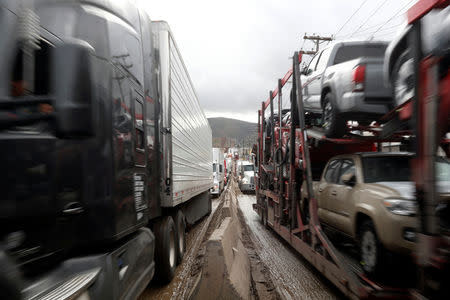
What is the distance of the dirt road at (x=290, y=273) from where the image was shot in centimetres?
482

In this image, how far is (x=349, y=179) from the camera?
4824mm

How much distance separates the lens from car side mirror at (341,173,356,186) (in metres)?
4.86

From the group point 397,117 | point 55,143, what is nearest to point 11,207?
point 55,143

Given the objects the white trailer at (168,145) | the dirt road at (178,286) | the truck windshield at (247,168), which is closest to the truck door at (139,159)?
the white trailer at (168,145)

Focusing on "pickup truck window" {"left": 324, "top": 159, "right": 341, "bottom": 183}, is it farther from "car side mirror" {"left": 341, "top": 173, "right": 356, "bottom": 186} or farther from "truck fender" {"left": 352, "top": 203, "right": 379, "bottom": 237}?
"truck fender" {"left": 352, "top": 203, "right": 379, "bottom": 237}

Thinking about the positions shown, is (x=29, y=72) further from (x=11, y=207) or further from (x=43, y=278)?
(x=43, y=278)

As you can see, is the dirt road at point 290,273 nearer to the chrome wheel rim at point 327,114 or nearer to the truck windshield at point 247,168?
the chrome wheel rim at point 327,114

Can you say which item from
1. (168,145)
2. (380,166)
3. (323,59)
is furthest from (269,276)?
(323,59)

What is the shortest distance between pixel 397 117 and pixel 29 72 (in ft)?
12.0

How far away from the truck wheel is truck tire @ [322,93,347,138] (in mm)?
1708

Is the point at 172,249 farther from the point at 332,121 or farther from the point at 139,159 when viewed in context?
the point at 332,121

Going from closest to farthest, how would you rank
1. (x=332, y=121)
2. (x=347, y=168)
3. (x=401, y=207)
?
(x=401, y=207) < (x=347, y=168) < (x=332, y=121)

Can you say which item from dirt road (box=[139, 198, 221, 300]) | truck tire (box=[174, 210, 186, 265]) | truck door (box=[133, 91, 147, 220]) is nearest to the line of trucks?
dirt road (box=[139, 198, 221, 300])

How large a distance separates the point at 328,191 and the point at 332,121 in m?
1.19
